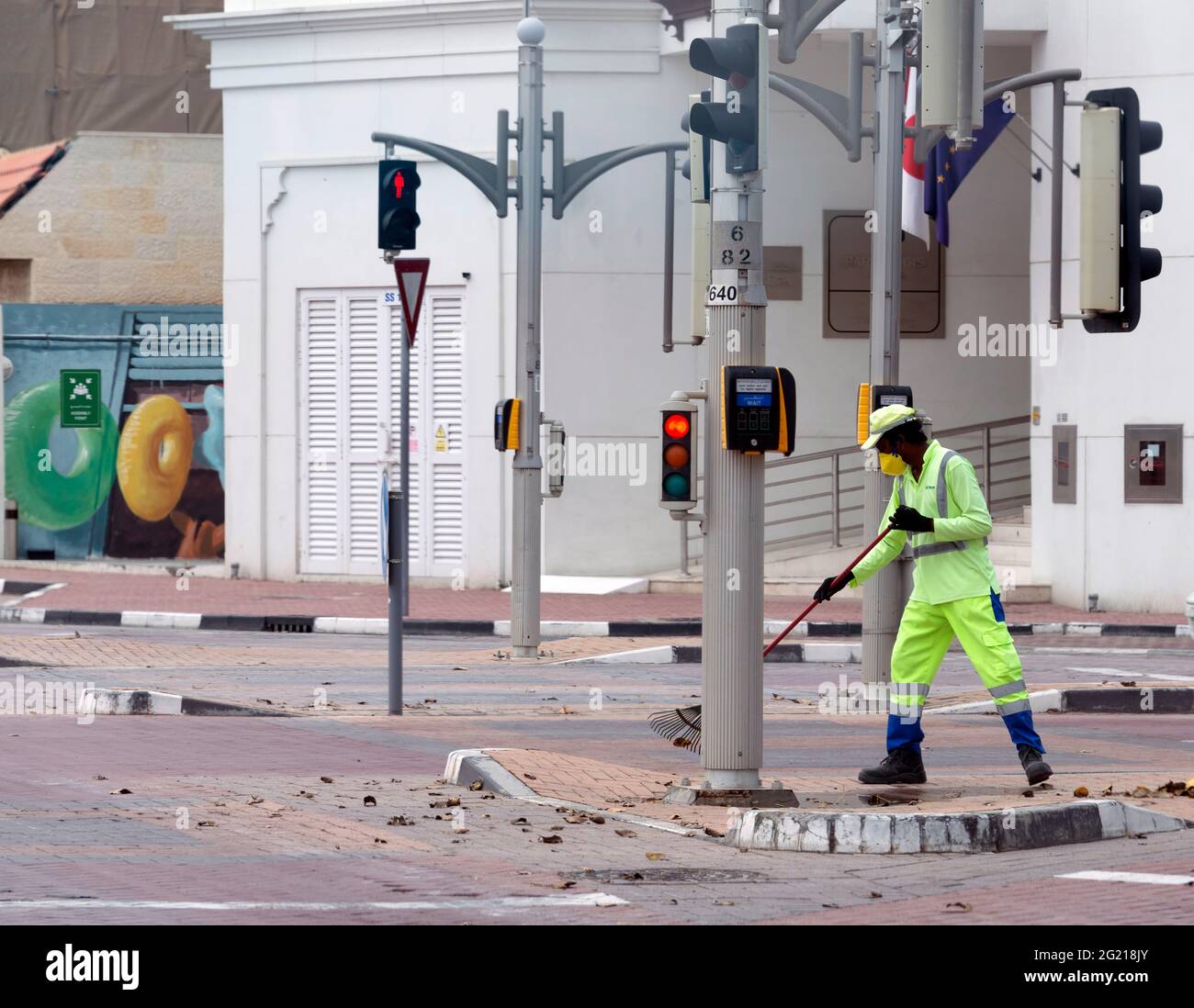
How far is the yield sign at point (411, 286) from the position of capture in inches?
568

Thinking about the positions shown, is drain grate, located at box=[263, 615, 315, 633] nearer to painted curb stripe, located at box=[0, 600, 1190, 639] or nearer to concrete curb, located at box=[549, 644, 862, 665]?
painted curb stripe, located at box=[0, 600, 1190, 639]

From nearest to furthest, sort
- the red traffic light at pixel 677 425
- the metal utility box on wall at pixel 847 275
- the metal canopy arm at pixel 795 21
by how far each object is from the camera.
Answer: the red traffic light at pixel 677 425
the metal canopy arm at pixel 795 21
the metal utility box on wall at pixel 847 275

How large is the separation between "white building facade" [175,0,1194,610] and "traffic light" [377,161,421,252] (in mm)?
8143

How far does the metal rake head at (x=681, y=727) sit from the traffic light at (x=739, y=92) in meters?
2.87

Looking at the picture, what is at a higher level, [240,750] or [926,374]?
[926,374]

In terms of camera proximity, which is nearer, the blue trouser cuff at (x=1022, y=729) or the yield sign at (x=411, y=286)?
the blue trouser cuff at (x=1022, y=729)

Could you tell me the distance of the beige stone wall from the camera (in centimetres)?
2922

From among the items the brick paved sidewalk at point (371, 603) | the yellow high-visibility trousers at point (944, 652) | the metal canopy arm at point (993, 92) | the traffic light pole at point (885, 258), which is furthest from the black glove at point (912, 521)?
the brick paved sidewalk at point (371, 603)

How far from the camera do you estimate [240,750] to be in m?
12.3

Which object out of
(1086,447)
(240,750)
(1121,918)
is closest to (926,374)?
(1086,447)

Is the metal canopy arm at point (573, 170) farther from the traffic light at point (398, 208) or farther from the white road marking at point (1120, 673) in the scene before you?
the white road marking at point (1120, 673)

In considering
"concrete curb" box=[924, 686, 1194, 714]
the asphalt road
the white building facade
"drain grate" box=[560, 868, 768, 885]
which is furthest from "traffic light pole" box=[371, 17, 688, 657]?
"drain grate" box=[560, 868, 768, 885]
